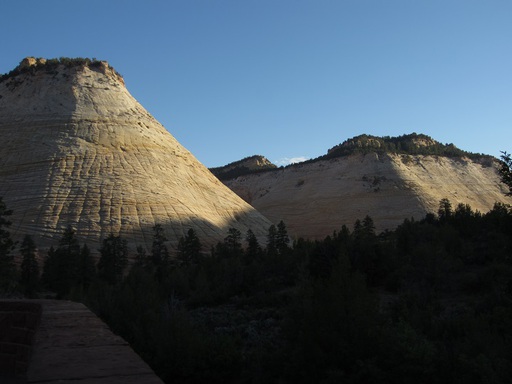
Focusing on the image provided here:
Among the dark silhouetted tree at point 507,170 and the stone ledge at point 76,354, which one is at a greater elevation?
the dark silhouetted tree at point 507,170

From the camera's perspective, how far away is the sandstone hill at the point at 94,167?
4606cm

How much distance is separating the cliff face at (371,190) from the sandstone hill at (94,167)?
1779 cm

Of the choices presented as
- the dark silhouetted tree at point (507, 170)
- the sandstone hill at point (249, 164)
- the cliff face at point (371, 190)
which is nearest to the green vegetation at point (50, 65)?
the cliff face at point (371, 190)

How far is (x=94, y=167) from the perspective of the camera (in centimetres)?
5281

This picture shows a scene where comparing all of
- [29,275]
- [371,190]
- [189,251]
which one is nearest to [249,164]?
[371,190]

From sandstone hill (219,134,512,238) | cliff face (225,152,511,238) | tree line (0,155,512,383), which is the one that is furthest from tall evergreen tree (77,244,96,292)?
sandstone hill (219,134,512,238)

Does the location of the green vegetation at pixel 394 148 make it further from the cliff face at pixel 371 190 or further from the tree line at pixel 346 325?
the tree line at pixel 346 325

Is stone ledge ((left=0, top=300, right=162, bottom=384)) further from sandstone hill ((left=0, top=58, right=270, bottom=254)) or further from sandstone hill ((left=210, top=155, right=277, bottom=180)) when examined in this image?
sandstone hill ((left=210, top=155, right=277, bottom=180))

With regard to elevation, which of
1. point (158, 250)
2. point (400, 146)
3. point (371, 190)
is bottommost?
point (158, 250)

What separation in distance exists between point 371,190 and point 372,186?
1219 mm

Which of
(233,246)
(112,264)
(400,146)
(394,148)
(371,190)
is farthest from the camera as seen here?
(400,146)

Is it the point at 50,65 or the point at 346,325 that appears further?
the point at 50,65

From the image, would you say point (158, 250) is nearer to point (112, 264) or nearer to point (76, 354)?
point (112, 264)

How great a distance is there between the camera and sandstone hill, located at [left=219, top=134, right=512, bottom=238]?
238 feet
